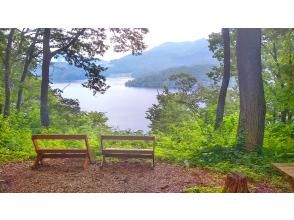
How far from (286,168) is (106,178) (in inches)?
104

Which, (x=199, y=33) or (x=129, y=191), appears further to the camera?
(x=199, y=33)

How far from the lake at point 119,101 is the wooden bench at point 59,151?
552 mm

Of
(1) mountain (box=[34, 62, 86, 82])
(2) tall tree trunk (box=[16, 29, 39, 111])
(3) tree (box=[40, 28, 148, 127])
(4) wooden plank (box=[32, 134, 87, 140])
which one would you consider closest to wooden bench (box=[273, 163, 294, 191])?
(3) tree (box=[40, 28, 148, 127])

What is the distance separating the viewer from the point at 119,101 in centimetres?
648

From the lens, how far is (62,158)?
639cm

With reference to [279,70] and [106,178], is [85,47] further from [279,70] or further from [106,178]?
[279,70]

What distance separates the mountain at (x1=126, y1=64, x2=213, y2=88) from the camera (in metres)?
6.52

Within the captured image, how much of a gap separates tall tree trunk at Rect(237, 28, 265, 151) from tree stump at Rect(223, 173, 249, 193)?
2.89 ft

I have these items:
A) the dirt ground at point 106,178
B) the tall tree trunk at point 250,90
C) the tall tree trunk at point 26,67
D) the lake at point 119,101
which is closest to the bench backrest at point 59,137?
the dirt ground at point 106,178

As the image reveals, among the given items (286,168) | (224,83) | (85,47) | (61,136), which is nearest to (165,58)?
(224,83)

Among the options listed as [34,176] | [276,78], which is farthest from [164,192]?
[276,78]

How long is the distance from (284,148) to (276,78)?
111 cm

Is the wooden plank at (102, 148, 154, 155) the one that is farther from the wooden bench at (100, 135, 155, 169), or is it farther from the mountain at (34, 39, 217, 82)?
the mountain at (34, 39, 217, 82)
